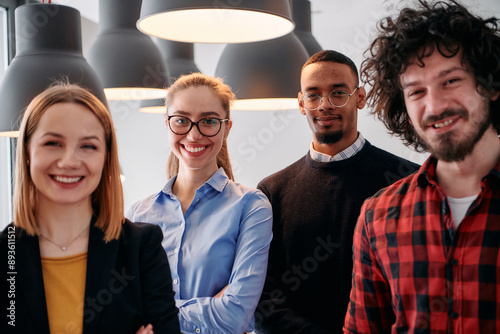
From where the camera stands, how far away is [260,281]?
1.80m

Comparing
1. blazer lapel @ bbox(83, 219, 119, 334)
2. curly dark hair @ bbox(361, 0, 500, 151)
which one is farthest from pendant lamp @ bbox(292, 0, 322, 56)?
blazer lapel @ bbox(83, 219, 119, 334)

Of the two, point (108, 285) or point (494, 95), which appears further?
point (494, 95)

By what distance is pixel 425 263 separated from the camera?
4.43ft

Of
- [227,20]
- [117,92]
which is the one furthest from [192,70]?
[227,20]

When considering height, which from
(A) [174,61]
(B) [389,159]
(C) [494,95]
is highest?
(A) [174,61]

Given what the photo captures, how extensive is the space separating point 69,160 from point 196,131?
2.25 ft

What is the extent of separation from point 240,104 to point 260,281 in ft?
3.26

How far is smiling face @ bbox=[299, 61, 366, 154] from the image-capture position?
2.09 m

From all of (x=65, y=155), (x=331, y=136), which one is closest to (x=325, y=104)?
(x=331, y=136)

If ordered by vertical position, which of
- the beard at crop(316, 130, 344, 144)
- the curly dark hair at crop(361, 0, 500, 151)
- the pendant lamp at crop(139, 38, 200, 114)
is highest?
the pendant lamp at crop(139, 38, 200, 114)

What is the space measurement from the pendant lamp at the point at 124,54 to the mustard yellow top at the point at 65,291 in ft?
3.51

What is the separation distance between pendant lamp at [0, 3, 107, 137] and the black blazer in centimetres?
54

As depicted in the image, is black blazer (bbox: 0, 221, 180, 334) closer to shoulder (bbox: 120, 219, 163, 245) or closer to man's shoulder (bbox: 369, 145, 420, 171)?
shoulder (bbox: 120, 219, 163, 245)

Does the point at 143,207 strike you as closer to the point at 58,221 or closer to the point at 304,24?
the point at 58,221
